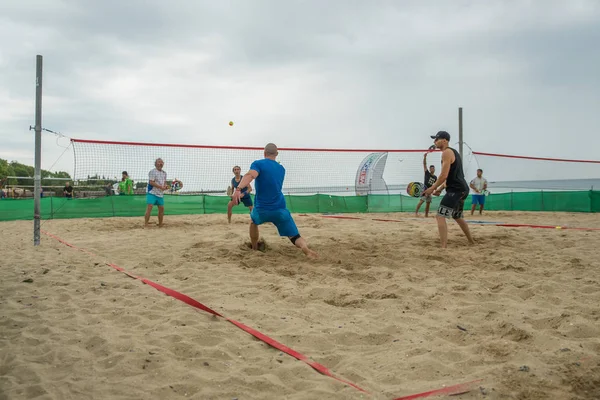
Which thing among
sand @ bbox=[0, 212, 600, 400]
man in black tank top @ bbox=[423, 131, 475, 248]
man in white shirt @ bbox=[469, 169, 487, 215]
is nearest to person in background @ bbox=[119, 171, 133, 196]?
sand @ bbox=[0, 212, 600, 400]

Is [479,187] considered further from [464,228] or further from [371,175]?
[464,228]

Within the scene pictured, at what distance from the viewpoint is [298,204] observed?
14.6 m

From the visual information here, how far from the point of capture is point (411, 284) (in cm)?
375

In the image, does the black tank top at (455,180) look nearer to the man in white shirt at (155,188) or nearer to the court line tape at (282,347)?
the court line tape at (282,347)

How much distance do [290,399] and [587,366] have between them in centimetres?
139

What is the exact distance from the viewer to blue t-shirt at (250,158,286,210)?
5.02 m

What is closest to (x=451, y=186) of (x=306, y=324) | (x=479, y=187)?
(x=306, y=324)

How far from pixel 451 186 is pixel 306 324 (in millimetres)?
3493

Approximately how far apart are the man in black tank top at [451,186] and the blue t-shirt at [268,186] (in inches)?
72.3

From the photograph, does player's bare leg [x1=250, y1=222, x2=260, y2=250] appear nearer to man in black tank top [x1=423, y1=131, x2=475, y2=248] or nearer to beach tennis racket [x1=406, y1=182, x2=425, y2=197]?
man in black tank top [x1=423, y1=131, x2=475, y2=248]

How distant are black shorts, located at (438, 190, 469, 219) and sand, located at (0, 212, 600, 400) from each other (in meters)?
0.48

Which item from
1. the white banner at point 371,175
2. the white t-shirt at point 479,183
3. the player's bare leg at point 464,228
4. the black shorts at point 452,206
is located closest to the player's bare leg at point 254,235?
the black shorts at point 452,206

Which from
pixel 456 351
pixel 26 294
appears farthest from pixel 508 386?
pixel 26 294

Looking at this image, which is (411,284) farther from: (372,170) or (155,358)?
(372,170)
